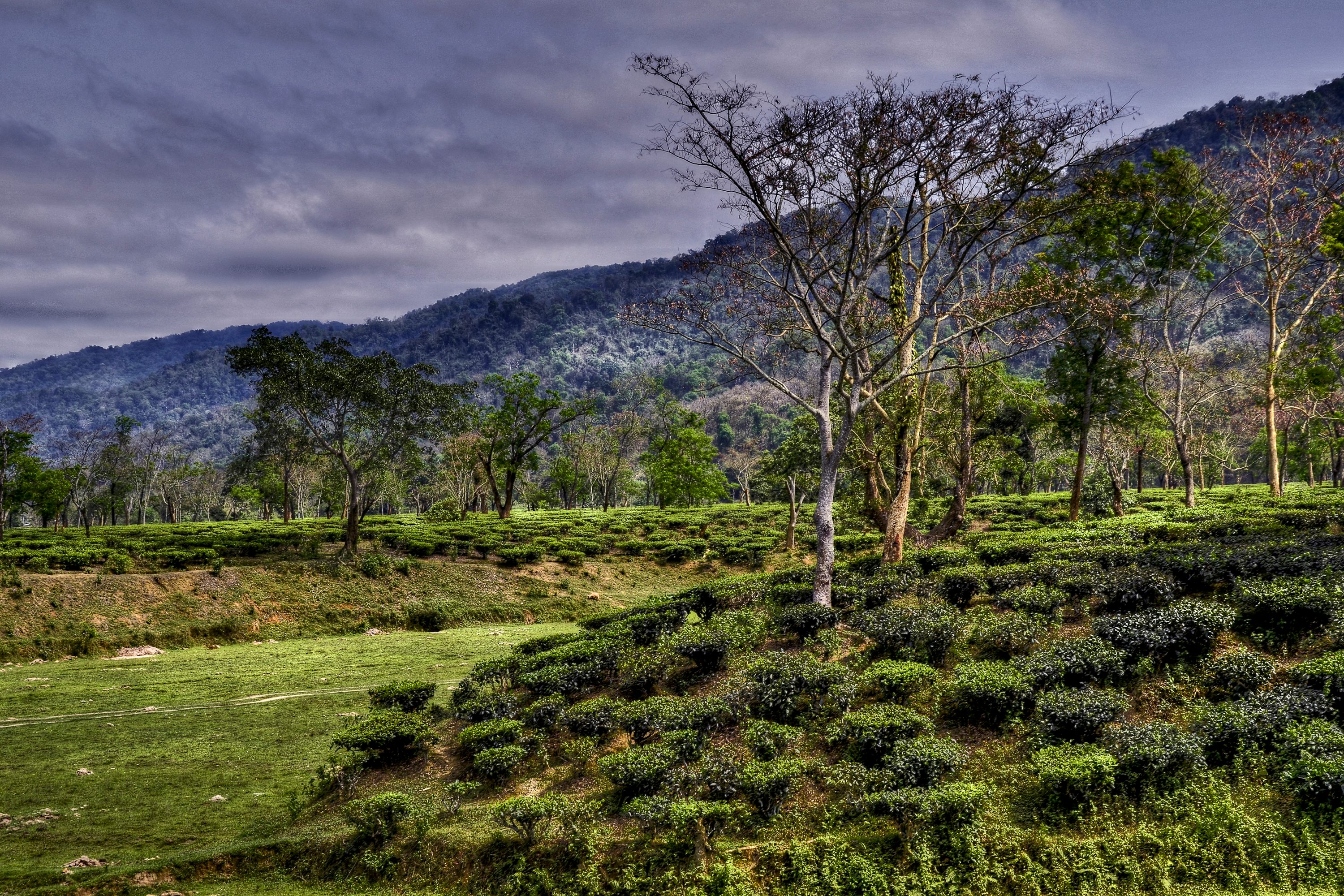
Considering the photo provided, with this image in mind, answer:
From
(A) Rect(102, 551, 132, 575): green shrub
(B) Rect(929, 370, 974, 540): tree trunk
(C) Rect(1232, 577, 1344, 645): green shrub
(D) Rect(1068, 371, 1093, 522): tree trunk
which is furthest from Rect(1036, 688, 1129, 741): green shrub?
(A) Rect(102, 551, 132, 575): green shrub

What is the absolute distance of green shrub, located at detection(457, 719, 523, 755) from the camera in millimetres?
8922

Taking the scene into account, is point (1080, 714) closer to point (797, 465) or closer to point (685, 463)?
point (797, 465)

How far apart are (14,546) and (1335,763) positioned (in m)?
34.8

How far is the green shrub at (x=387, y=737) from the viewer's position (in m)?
9.07

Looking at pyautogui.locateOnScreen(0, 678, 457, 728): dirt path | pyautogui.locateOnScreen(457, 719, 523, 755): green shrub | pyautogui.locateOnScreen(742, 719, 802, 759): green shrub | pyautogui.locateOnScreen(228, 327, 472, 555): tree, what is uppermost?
pyautogui.locateOnScreen(228, 327, 472, 555): tree

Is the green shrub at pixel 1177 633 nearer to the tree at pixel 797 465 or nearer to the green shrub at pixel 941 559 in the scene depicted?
the green shrub at pixel 941 559

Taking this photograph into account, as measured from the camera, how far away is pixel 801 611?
11.3m

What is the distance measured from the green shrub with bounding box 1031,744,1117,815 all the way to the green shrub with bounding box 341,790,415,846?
6.31 meters

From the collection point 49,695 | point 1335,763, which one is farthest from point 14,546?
point 1335,763

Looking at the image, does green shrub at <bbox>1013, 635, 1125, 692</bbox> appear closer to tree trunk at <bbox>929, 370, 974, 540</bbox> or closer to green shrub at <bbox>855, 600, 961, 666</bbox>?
green shrub at <bbox>855, 600, 961, 666</bbox>

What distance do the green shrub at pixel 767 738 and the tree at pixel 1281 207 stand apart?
23778 millimetres

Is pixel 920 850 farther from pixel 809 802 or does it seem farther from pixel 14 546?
pixel 14 546

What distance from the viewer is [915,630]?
9750 mm

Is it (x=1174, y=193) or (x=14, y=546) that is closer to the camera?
(x=1174, y=193)
